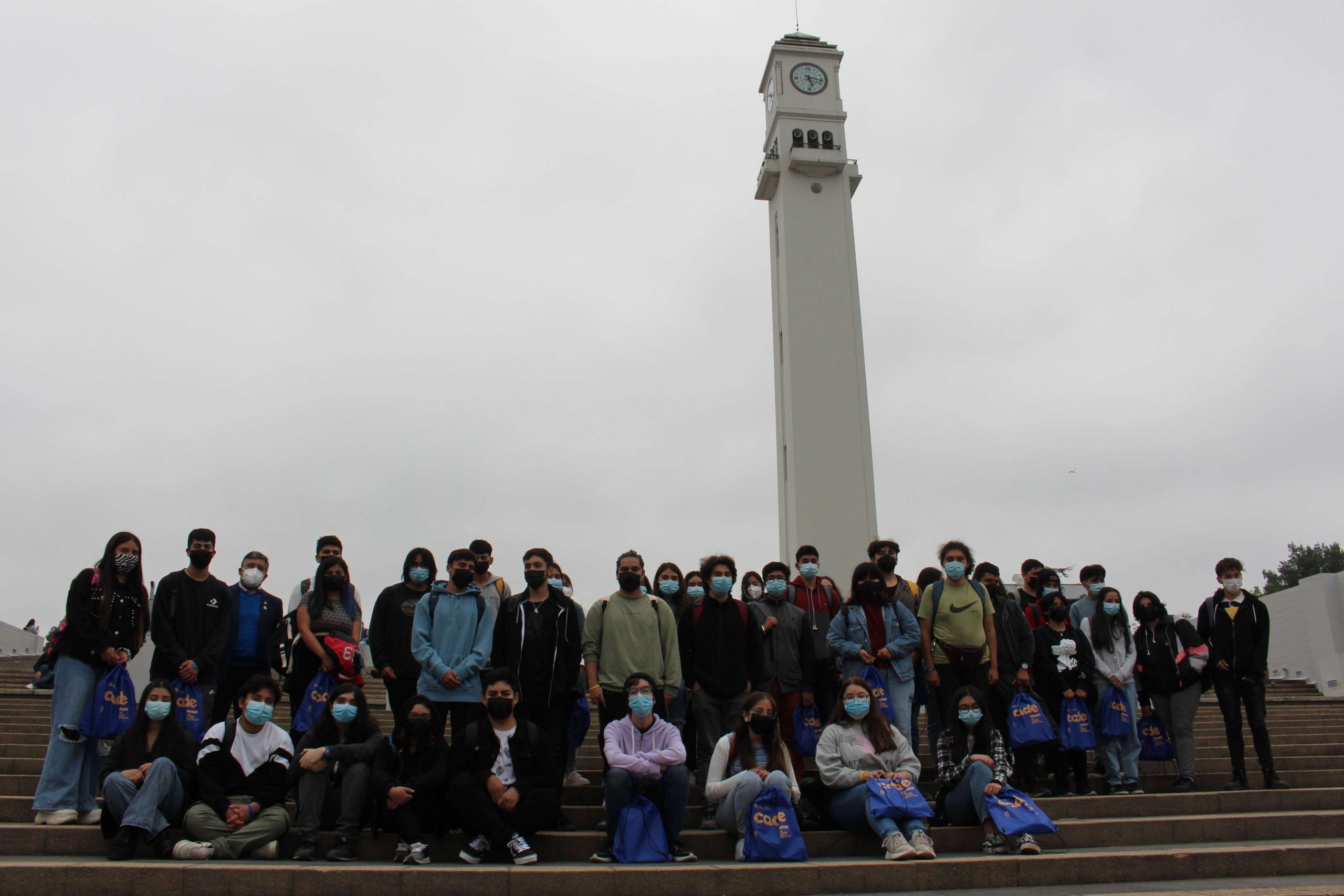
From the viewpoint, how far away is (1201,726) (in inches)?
438

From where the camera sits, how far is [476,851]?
18.2 feet

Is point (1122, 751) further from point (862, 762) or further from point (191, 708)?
point (191, 708)

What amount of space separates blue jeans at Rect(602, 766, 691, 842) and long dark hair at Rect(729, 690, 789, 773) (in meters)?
0.41

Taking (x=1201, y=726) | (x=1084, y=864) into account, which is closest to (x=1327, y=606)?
(x=1201, y=726)

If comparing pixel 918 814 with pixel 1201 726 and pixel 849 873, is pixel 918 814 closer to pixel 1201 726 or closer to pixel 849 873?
pixel 849 873

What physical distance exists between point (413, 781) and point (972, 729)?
141 inches

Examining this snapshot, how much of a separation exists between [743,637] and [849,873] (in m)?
1.97

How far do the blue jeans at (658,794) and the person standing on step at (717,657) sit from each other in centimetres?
94

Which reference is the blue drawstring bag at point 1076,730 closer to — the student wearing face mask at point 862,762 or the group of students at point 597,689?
the group of students at point 597,689

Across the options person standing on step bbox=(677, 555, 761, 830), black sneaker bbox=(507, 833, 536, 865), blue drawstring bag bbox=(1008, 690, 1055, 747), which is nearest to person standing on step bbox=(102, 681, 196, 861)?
black sneaker bbox=(507, 833, 536, 865)

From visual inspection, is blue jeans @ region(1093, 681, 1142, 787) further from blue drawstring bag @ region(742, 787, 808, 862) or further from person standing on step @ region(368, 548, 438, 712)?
person standing on step @ region(368, 548, 438, 712)

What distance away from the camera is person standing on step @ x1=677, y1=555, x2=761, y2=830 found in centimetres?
682

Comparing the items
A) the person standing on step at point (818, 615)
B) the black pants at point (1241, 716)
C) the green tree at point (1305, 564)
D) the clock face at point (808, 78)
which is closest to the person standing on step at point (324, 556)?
the person standing on step at point (818, 615)

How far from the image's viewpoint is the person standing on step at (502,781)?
5613mm
